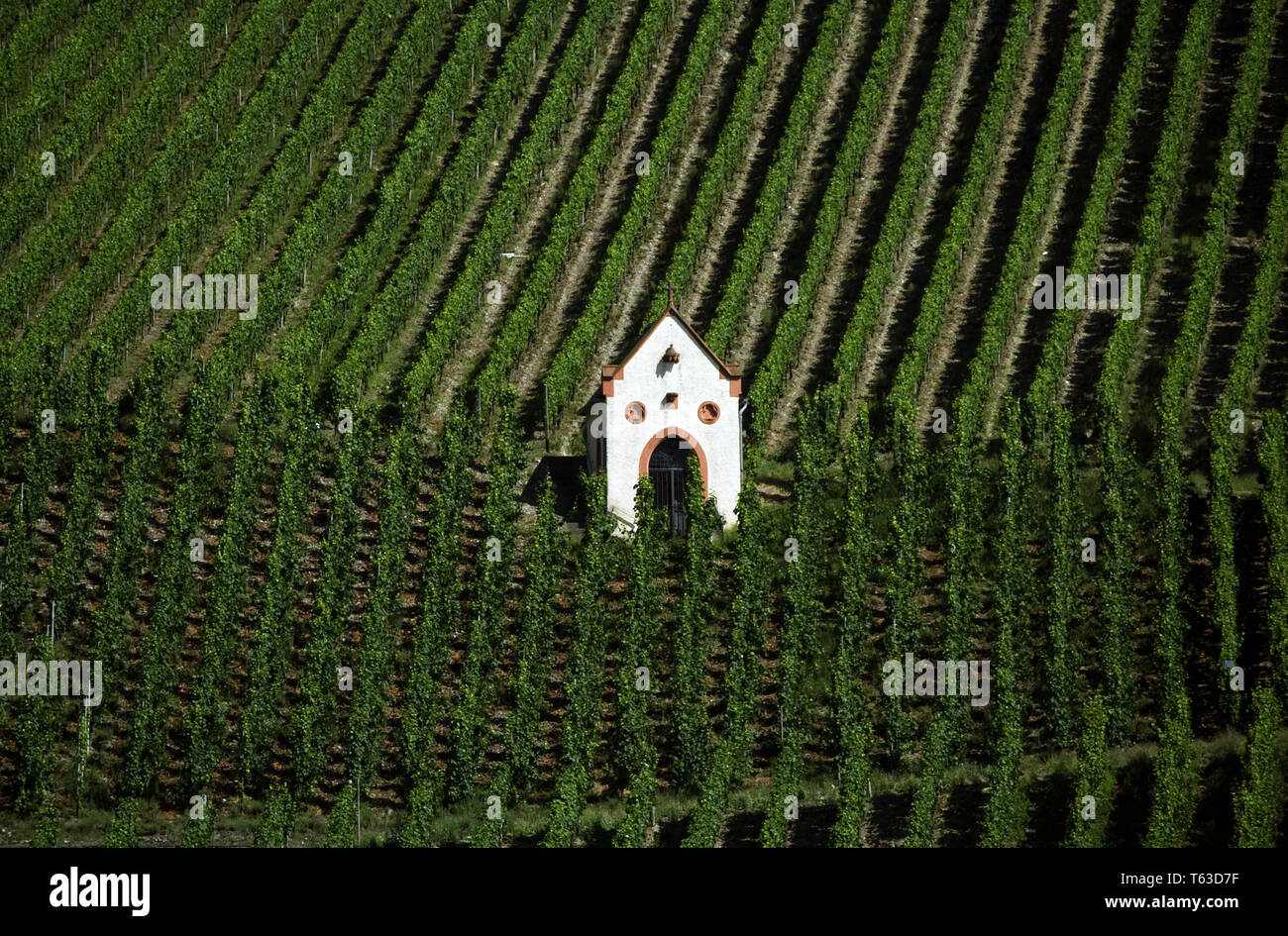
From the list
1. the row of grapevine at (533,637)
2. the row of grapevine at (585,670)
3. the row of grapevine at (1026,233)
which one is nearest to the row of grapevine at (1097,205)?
the row of grapevine at (1026,233)

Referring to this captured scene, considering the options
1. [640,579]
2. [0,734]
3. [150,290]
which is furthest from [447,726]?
[150,290]

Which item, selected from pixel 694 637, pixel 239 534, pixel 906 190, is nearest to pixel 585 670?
pixel 694 637

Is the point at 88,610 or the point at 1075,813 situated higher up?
the point at 88,610

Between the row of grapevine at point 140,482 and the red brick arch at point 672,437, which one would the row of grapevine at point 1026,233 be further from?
the row of grapevine at point 140,482

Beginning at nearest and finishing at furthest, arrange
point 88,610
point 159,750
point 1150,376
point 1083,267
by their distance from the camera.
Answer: point 159,750 → point 88,610 → point 1150,376 → point 1083,267

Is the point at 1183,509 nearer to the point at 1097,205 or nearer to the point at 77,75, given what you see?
the point at 1097,205

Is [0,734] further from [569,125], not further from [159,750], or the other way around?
[569,125]
